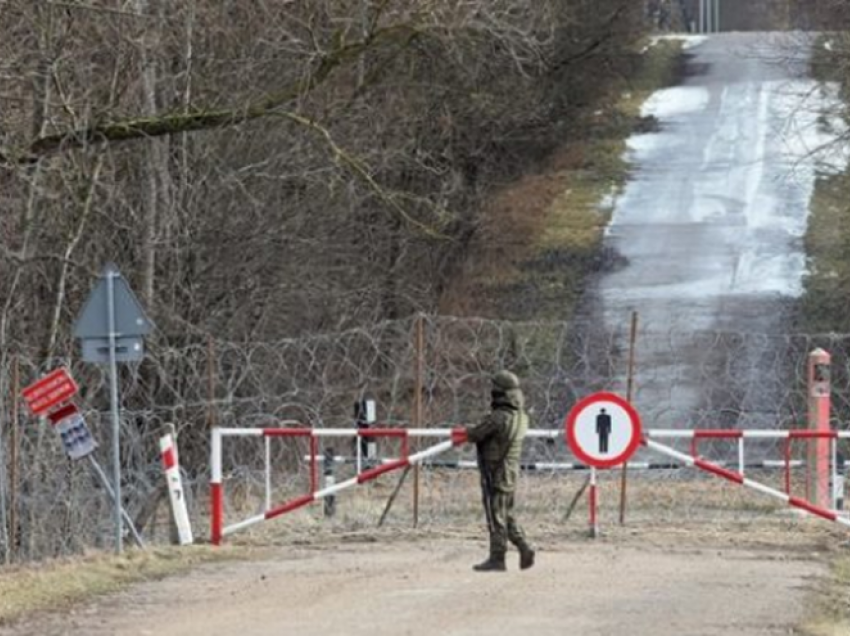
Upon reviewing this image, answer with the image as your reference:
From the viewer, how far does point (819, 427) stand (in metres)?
17.6

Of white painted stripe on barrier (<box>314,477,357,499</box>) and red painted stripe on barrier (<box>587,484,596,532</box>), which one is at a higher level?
white painted stripe on barrier (<box>314,477,357,499</box>)

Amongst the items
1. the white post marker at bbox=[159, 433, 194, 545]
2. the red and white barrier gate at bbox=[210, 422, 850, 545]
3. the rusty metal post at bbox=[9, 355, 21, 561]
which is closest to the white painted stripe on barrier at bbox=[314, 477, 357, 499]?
the red and white barrier gate at bbox=[210, 422, 850, 545]

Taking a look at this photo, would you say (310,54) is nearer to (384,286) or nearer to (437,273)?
(384,286)

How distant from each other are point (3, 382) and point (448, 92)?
13625mm

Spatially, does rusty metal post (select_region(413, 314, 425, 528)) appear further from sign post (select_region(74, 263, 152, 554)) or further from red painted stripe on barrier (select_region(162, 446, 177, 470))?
sign post (select_region(74, 263, 152, 554))

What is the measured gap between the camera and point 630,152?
158ft

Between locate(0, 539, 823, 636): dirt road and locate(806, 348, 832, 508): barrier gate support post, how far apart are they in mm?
2168

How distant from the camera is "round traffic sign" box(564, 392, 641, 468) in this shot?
1545cm

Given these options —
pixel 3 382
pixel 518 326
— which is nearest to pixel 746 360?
pixel 518 326

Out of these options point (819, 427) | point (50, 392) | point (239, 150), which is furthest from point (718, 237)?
point (50, 392)

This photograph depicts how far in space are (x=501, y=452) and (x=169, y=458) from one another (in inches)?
149

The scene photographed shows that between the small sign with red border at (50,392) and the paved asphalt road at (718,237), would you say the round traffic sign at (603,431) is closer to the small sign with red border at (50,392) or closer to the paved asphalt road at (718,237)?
the small sign with red border at (50,392)

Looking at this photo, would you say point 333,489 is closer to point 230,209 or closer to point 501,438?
point 501,438

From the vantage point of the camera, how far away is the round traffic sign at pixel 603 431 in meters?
15.5
